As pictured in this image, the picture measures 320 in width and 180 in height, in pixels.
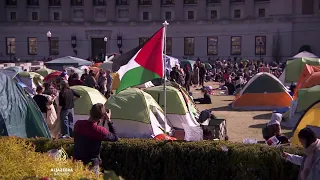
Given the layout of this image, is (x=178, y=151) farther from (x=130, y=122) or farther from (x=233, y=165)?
(x=130, y=122)

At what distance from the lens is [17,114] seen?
10125 mm

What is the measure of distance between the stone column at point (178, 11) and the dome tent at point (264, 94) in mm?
38147

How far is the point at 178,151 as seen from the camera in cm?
815

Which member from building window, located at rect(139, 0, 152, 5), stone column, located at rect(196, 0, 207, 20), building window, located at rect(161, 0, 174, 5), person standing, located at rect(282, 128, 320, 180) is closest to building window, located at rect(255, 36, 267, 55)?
stone column, located at rect(196, 0, 207, 20)

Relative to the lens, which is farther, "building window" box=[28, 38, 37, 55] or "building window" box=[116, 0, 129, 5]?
"building window" box=[28, 38, 37, 55]

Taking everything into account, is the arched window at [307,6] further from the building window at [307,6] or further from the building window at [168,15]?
the building window at [168,15]

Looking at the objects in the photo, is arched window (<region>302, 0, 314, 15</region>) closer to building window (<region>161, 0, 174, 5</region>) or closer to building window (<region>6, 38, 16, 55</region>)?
building window (<region>161, 0, 174, 5</region>)

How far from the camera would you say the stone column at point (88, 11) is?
59.0 meters

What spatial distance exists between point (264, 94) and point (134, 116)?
8.48 m

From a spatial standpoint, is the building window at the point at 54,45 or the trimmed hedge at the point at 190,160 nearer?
the trimmed hedge at the point at 190,160

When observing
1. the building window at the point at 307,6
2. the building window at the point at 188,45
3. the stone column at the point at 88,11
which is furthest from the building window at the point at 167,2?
the building window at the point at 307,6

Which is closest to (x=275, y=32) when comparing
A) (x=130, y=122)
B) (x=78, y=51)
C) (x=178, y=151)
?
(x=78, y=51)

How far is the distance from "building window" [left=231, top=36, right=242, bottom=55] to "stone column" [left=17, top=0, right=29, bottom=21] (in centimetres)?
2524

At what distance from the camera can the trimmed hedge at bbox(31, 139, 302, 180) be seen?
760 cm
